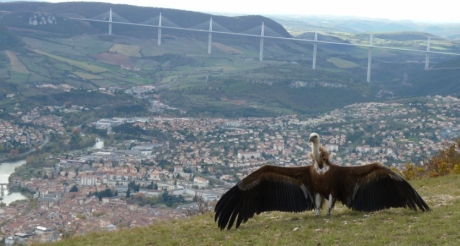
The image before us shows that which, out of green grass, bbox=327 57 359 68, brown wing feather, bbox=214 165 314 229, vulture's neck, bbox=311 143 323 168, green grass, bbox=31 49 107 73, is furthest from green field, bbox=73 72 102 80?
vulture's neck, bbox=311 143 323 168

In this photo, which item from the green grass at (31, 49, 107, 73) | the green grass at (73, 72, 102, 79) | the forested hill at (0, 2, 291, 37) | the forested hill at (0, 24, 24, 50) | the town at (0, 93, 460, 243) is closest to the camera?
the town at (0, 93, 460, 243)

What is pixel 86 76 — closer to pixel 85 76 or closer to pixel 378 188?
pixel 85 76

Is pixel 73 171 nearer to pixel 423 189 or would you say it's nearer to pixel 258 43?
pixel 423 189

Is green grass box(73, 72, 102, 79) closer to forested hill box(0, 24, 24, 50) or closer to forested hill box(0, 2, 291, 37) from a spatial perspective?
forested hill box(0, 24, 24, 50)

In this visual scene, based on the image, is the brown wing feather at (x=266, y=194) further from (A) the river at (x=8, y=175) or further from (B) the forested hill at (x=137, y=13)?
(B) the forested hill at (x=137, y=13)

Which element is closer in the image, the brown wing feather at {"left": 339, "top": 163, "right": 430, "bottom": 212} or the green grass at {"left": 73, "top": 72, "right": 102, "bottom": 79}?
the brown wing feather at {"left": 339, "top": 163, "right": 430, "bottom": 212}

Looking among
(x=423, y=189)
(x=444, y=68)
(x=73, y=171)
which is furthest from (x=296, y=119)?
(x=423, y=189)
